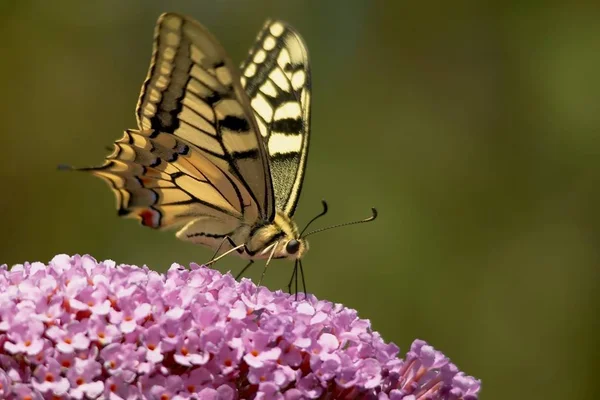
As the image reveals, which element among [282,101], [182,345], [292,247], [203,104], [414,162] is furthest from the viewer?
[414,162]

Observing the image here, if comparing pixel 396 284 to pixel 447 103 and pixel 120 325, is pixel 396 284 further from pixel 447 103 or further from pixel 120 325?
pixel 120 325

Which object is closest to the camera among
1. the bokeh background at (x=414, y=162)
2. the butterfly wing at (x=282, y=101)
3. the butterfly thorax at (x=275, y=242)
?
the butterfly thorax at (x=275, y=242)

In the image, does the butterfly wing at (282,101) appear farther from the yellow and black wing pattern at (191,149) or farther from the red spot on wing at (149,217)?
the red spot on wing at (149,217)

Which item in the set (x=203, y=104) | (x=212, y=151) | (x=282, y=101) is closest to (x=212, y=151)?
(x=212, y=151)

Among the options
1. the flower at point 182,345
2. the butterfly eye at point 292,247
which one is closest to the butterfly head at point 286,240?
the butterfly eye at point 292,247

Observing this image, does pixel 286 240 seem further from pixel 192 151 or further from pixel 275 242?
pixel 192 151

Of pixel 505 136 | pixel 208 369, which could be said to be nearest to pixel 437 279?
pixel 505 136
